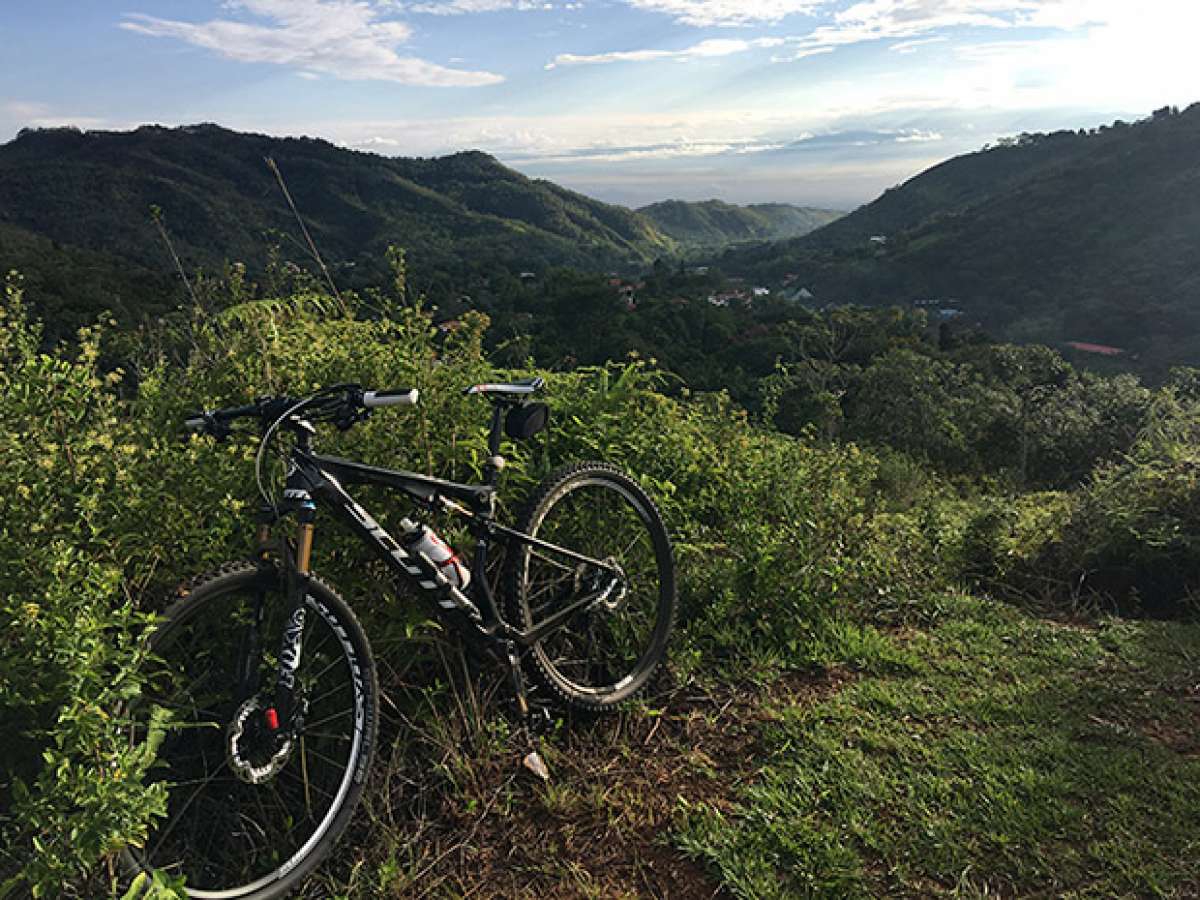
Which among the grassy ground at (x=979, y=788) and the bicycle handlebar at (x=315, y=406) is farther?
the grassy ground at (x=979, y=788)

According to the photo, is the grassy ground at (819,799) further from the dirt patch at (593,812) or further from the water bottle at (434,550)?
the water bottle at (434,550)

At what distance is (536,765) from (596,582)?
0.71m

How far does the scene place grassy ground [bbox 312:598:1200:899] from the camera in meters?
2.11

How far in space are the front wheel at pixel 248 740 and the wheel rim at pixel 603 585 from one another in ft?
2.62

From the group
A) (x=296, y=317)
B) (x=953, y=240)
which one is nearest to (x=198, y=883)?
(x=296, y=317)

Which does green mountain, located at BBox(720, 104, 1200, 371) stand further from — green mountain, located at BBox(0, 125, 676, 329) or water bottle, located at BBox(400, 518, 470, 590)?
water bottle, located at BBox(400, 518, 470, 590)

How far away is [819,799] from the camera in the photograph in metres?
2.39

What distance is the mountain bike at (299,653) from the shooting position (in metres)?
1.92

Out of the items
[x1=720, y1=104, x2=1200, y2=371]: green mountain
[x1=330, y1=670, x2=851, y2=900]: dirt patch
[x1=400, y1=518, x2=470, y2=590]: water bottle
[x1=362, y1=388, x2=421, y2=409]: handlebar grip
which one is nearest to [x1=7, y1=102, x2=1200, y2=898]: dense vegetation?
[x1=330, y1=670, x2=851, y2=900]: dirt patch

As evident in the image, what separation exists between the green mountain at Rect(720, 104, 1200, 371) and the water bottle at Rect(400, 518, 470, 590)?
55057mm

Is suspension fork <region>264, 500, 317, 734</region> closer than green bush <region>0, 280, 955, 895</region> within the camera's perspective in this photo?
No

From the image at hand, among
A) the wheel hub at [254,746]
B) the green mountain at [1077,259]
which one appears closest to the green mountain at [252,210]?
the wheel hub at [254,746]

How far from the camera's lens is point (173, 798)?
2027mm

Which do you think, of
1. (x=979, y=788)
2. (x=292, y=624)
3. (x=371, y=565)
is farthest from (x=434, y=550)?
(x=979, y=788)
